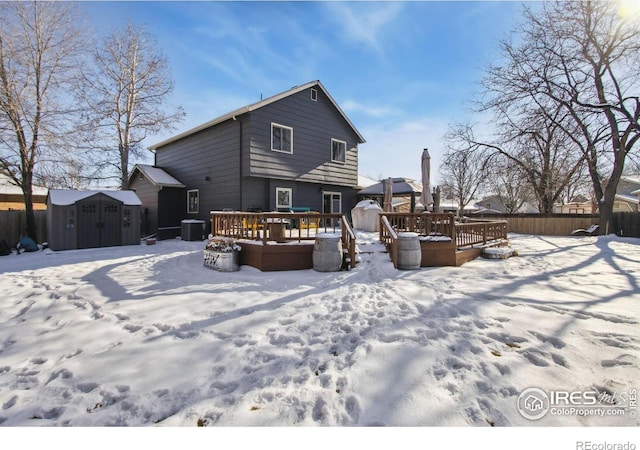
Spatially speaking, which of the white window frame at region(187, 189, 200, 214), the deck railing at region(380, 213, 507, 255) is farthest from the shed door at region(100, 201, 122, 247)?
the deck railing at region(380, 213, 507, 255)

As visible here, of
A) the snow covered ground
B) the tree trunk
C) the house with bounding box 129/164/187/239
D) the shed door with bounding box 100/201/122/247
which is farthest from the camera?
the house with bounding box 129/164/187/239

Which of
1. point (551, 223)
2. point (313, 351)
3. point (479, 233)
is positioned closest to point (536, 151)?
point (551, 223)

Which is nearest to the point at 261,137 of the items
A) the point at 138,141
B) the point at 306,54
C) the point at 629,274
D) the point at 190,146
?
the point at 306,54

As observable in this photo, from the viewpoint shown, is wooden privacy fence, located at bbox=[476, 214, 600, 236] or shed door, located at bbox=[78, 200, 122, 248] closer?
shed door, located at bbox=[78, 200, 122, 248]

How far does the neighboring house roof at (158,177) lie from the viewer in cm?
1378

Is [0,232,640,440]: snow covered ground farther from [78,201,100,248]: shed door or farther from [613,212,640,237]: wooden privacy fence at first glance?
[613,212,640,237]: wooden privacy fence

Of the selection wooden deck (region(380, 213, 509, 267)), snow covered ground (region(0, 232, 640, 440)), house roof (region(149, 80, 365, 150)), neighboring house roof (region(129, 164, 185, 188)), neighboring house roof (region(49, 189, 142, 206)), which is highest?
house roof (region(149, 80, 365, 150))

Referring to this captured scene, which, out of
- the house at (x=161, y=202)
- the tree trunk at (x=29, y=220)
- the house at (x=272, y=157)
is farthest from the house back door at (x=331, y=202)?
the tree trunk at (x=29, y=220)

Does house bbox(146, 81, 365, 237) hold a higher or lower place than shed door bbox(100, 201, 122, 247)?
higher

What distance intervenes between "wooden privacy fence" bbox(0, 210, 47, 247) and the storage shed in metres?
1.04

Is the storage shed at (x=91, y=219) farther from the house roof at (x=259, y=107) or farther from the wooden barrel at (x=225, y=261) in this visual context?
the wooden barrel at (x=225, y=261)

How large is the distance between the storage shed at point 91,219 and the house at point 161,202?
7.35 feet

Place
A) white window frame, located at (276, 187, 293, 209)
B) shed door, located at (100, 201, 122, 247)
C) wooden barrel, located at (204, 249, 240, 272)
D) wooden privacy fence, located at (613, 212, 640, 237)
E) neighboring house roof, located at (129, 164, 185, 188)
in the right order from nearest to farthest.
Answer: wooden barrel, located at (204, 249, 240, 272), shed door, located at (100, 201, 122, 247), white window frame, located at (276, 187, 293, 209), neighboring house roof, located at (129, 164, 185, 188), wooden privacy fence, located at (613, 212, 640, 237)

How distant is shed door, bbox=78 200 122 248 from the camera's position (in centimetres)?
1043
